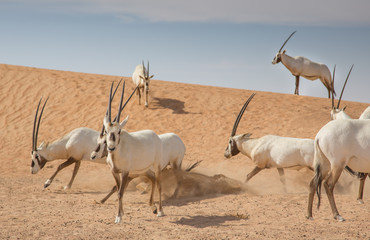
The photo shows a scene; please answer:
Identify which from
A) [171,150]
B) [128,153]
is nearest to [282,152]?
[171,150]

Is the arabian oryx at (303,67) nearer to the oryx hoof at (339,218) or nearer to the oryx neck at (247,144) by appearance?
the oryx neck at (247,144)

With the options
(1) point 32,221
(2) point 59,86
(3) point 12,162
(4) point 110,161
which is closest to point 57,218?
(1) point 32,221

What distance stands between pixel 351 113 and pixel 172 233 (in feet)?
52.8

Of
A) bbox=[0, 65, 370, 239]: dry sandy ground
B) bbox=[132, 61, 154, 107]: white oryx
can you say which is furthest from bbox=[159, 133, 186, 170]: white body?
bbox=[132, 61, 154, 107]: white oryx

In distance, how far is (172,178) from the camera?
380 inches

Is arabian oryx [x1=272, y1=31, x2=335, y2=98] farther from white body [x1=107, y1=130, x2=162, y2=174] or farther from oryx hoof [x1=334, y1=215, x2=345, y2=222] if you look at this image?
oryx hoof [x1=334, y1=215, x2=345, y2=222]

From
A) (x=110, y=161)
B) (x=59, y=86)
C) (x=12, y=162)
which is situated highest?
(x=59, y=86)

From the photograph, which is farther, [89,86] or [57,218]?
[89,86]

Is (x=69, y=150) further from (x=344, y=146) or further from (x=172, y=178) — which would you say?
(x=344, y=146)

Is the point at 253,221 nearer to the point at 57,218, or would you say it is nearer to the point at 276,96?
the point at 57,218

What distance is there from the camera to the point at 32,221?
6.76m

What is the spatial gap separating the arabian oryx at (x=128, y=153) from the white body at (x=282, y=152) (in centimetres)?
317

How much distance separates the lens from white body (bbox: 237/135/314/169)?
920 cm

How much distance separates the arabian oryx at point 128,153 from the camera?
6.72m
